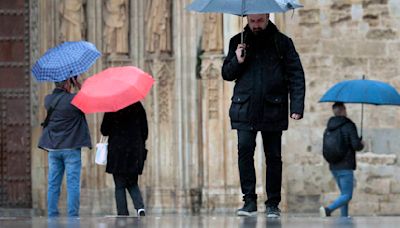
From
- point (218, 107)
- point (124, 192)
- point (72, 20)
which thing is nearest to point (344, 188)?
point (124, 192)

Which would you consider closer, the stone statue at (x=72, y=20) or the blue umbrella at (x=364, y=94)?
the blue umbrella at (x=364, y=94)

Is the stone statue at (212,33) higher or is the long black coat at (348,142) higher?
the stone statue at (212,33)

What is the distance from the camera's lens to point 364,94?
1662cm

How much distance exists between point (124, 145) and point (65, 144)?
0.66 m

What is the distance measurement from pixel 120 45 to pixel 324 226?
30.6 feet

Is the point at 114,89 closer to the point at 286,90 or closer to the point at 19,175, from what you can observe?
the point at 286,90

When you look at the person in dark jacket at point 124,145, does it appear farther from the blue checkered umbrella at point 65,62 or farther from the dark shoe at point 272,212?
the dark shoe at point 272,212

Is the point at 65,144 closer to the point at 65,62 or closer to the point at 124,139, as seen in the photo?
the point at 124,139

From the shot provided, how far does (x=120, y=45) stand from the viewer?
759 inches

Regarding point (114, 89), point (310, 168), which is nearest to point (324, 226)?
point (114, 89)

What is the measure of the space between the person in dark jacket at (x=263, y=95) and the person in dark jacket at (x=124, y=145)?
9.29 ft

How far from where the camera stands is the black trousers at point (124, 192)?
14852mm

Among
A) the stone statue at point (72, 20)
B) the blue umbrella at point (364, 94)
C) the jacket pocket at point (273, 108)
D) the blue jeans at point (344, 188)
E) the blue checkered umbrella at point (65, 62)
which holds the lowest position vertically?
the blue jeans at point (344, 188)

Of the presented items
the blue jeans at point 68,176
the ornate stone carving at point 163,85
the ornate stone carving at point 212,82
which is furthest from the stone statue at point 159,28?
the blue jeans at point 68,176
